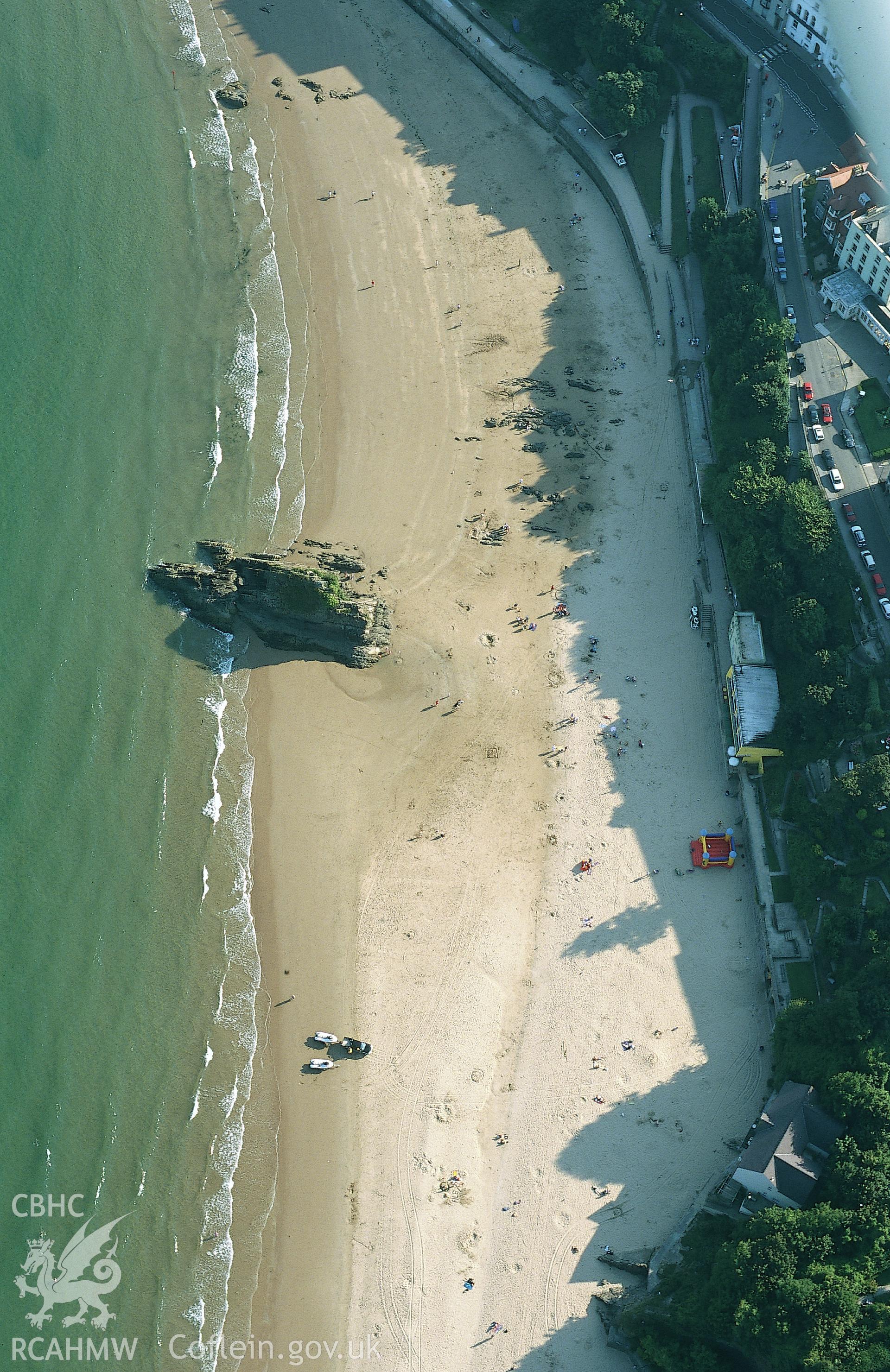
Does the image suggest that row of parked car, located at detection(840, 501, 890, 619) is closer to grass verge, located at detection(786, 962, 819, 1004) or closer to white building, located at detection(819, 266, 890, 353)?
white building, located at detection(819, 266, 890, 353)

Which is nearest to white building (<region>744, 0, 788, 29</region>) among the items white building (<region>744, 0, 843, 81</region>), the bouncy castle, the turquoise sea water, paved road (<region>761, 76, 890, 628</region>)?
white building (<region>744, 0, 843, 81</region>)

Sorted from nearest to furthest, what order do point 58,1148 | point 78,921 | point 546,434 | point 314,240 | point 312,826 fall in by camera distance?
point 58,1148, point 78,921, point 312,826, point 546,434, point 314,240

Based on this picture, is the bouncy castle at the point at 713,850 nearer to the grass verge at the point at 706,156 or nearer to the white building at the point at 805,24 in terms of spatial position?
the grass verge at the point at 706,156

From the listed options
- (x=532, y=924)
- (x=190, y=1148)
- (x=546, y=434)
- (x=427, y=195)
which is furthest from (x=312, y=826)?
(x=427, y=195)

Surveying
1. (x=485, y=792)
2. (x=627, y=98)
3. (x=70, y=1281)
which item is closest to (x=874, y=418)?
(x=627, y=98)

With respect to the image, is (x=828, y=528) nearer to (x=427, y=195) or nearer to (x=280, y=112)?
(x=427, y=195)

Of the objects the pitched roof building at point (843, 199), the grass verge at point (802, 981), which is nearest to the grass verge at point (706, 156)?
the pitched roof building at point (843, 199)
